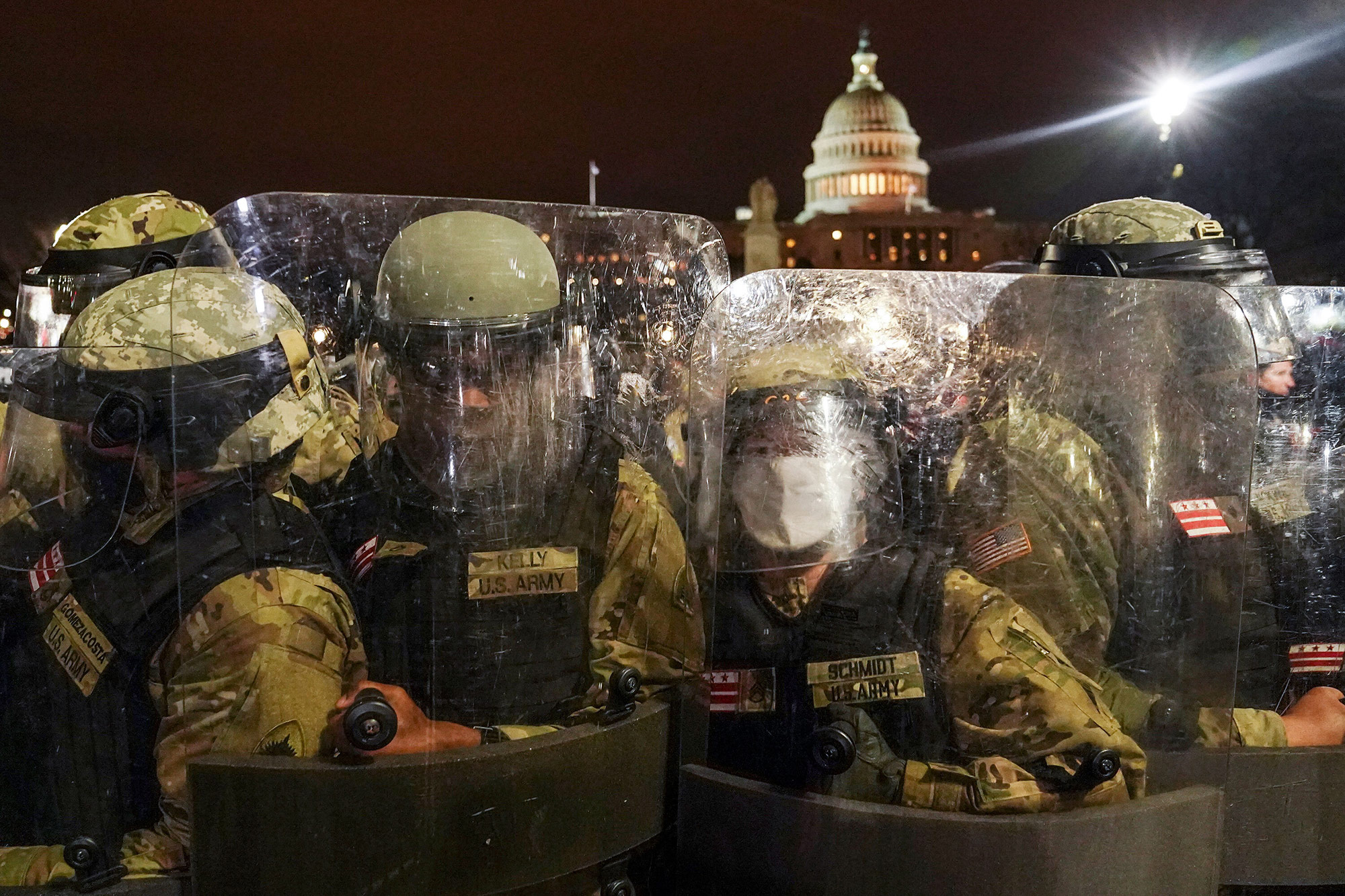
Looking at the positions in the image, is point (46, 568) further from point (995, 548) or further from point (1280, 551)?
point (1280, 551)

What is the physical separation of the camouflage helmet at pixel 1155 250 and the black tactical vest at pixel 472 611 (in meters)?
2.39

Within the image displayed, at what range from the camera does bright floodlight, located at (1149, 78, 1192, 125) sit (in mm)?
19422

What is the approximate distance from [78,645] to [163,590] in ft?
0.85

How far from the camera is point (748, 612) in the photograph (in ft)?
8.87

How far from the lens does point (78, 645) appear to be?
2.63 meters

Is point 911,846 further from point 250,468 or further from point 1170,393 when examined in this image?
point 250,468

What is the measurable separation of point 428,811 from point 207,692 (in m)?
0.56

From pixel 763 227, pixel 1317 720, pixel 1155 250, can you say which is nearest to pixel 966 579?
pixel 1317 720

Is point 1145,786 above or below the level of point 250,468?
below

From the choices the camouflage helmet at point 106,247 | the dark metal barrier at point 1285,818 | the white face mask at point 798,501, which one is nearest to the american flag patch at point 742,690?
the white face mask at point 798,501

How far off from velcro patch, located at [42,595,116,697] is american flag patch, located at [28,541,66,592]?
0.09 m

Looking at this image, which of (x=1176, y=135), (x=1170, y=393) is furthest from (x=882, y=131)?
(x=1170, y=393)

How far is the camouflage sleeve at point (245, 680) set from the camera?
2477 mm

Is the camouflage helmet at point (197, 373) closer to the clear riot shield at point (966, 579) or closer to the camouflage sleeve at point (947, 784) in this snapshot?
the clear riot shield at point (966, 579)
